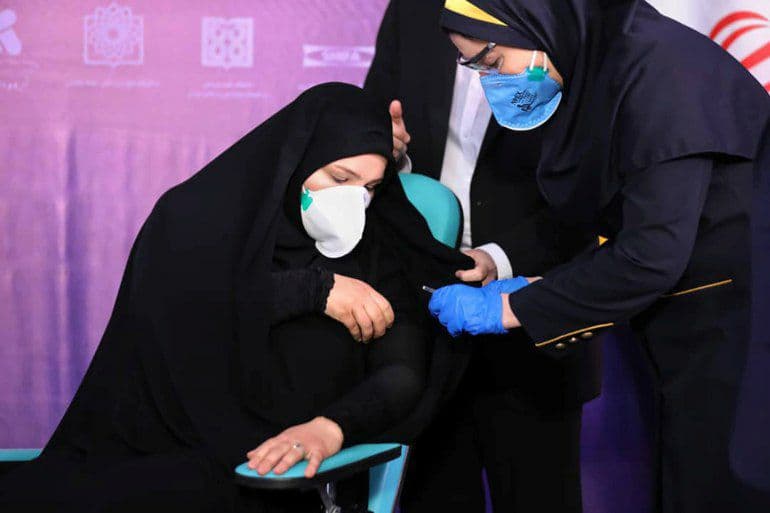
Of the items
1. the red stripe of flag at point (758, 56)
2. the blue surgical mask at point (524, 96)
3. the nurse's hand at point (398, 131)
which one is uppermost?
the red stripe of flag at point (758, 56)

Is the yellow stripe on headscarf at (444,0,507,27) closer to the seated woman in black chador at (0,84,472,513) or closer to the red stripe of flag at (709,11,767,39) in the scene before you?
the seated woman in black chador at (0,84,472,513)

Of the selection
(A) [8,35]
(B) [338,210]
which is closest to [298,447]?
(B) [338,210]

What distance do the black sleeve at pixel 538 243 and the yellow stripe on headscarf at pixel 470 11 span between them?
1.56ft

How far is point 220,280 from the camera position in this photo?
1.81 m

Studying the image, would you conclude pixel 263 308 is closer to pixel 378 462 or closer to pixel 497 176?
pixel 378 462

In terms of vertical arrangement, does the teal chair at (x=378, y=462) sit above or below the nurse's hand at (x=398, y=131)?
below

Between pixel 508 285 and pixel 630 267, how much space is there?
337 millimetres

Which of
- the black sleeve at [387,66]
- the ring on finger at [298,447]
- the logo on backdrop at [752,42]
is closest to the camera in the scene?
the ring on finger at [298,447]

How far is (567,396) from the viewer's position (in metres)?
1.94

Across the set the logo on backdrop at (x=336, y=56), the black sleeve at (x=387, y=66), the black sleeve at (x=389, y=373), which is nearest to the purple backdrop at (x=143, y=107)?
the logo on backdrop at (x=336, y=56)

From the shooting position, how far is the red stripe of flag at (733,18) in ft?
8.18

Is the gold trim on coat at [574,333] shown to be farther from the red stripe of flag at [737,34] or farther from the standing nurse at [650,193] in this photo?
the red stripe of flag at [737,34]

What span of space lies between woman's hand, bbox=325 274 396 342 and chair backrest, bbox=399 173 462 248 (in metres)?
0.22

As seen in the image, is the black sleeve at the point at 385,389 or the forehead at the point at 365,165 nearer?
the black sleeve at the point at 385,389
